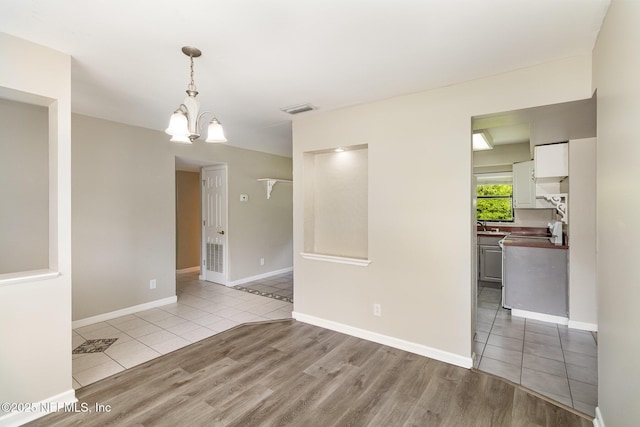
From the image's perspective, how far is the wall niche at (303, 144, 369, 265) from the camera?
3410 millimetres

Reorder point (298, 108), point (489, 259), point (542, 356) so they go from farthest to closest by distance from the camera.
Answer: point (489, 259) < point (298, 108) < point (542, 356)

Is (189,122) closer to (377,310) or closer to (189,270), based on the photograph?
(377,310)

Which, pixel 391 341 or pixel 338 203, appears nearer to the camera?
pixel 391 341

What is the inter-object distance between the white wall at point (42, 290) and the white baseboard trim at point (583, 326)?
4931mm

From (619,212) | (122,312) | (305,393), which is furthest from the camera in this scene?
(122,312)

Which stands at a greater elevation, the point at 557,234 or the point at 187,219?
the point at 187,219

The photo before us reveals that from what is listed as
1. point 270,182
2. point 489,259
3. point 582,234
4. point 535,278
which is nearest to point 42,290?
point 270,182

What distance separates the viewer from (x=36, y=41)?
193cm

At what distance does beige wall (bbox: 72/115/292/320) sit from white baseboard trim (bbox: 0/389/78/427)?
172 cm

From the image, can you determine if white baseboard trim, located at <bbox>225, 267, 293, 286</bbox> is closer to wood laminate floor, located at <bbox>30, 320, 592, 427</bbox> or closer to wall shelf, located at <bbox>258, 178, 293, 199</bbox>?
wall shelf, located at <bbox>258, 178, 293, 199</bbox>

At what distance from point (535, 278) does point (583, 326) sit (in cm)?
66

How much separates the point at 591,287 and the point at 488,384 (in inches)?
82.8

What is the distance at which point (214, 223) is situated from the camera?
5387mm

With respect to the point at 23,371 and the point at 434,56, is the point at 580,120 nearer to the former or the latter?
the point at 434,56
